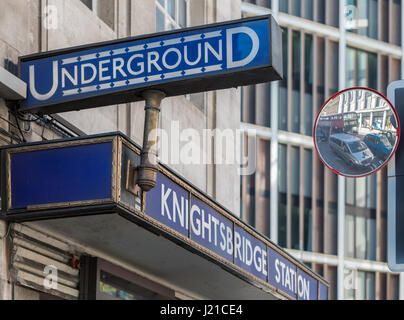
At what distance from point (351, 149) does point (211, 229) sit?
5817 mm

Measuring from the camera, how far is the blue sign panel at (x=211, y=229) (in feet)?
42.5

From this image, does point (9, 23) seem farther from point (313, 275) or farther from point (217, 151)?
point (313, 275)

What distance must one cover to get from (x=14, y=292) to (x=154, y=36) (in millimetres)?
2872

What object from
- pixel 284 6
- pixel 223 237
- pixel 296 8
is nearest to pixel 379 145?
pixel 223 237

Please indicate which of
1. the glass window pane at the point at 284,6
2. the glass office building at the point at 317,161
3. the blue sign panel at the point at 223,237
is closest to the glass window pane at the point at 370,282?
the glass office building at the point at 317,161

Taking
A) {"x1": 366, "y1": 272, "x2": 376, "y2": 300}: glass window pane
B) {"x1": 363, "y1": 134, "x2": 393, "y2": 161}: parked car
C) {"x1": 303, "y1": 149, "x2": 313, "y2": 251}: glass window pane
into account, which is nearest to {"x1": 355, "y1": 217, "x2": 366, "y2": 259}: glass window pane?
{"x1": 366, "y1": 272, "x2": 376, "y2": 300}: glass window pane

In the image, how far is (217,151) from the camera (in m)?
17.2

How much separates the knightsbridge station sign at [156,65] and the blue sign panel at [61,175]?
534 mm

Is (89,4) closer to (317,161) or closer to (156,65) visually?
(156,65)

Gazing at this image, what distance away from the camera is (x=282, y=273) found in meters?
15.9

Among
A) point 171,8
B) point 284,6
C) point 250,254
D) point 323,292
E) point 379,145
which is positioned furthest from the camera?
point 284,6

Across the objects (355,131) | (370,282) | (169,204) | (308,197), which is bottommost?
(355,131)
